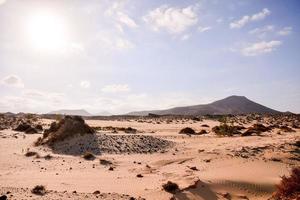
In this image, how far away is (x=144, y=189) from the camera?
541 inches

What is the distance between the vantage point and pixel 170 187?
13461 mm

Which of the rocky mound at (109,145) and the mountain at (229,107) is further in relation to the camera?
the mountain at (229,107)

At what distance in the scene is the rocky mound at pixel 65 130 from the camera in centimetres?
2389

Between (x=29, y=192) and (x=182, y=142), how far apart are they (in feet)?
48.5

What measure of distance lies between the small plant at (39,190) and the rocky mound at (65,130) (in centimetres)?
1064

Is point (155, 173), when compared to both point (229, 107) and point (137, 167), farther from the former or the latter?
point (229, 107)

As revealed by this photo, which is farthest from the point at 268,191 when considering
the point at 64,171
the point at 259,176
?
the point at 64,171

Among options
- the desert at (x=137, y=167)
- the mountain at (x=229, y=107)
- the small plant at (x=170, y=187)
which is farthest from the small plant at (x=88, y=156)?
the mountain at (x=229, y=107)

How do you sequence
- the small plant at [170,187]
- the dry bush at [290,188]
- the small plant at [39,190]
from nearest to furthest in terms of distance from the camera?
1. the dry bush at [290,188]
2. the small plant at [39,190]
3. the small plant at [170,187]

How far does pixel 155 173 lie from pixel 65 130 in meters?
9.88

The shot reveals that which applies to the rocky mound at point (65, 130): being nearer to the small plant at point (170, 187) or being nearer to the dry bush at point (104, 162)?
the dry bush at point (104, 162)

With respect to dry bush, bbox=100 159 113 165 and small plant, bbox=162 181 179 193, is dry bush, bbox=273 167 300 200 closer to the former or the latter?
small plant, bbox=162 181 179 193

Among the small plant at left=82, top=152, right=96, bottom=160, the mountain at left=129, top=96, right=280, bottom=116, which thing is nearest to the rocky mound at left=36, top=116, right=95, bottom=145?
the small plant at left=82, top=152, right=96, bottom=160

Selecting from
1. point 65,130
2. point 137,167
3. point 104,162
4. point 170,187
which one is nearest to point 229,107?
point 65,130
